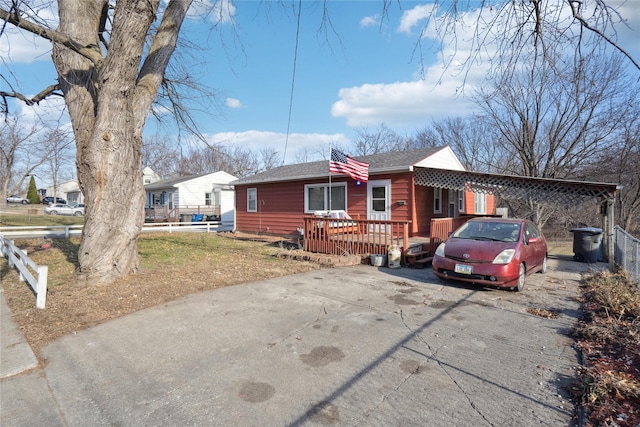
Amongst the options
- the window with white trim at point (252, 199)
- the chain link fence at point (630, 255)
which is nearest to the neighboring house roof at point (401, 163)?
the window with white trim at point (252, 199)

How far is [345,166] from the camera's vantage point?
403 inches

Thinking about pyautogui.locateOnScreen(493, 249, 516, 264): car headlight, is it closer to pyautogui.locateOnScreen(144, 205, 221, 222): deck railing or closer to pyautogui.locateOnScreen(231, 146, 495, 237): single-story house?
pyautogui.locateOnScreen(231, 146, 495, 237): single-story house

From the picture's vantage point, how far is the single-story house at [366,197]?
11.9 m

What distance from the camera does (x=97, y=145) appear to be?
6.22 meters

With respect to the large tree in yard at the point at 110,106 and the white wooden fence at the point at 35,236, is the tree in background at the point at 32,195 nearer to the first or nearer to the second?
the white wooden fence at the point at 35,236

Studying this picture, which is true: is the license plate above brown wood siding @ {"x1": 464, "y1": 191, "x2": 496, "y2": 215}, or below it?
below

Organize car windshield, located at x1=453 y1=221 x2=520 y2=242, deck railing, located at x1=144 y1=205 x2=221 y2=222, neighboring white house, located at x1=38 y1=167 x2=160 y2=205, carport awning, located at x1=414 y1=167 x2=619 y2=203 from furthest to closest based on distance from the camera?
1. neighboring white house, located at x1=38 y1=167 x2=160 y2=205
2. deck railing, located at x1=144 y1=205 x2=221 y2=222
3. carport awning, located at x1=414 y1=167 x2=619 y2=203
4. car windshield, located at x1=453 y1=221 x2=520 y2=242

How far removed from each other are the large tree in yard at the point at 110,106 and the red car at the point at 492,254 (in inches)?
255

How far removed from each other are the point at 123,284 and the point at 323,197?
353 inches

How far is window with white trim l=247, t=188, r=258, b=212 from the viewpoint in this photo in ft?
57.6

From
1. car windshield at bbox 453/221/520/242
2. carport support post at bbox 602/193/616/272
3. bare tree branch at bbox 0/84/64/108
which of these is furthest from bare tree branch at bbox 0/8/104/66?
carport support post at bbox 602/193/616/272

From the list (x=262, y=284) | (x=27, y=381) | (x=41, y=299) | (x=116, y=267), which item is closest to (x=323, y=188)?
Answer: (x=262, y=284)

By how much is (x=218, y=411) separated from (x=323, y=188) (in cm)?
1183

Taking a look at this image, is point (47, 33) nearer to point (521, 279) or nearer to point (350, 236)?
point (350, 236)
